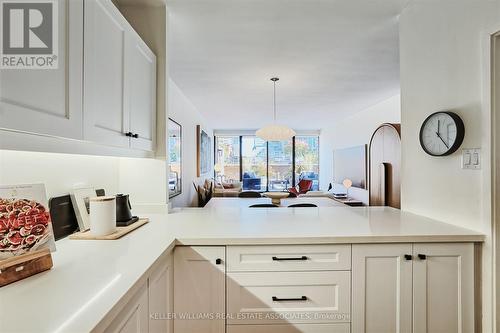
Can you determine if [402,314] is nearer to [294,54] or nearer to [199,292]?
[199,292]

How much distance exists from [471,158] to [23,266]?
2.07 m

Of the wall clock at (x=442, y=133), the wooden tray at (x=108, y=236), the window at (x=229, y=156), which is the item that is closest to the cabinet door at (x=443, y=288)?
the wall clock at (x=442, y=133)

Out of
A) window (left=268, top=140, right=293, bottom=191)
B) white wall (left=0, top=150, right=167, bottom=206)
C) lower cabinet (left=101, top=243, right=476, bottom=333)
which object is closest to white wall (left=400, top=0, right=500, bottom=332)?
lower cabinet (left=101, top=243, right=476, bottom=333)

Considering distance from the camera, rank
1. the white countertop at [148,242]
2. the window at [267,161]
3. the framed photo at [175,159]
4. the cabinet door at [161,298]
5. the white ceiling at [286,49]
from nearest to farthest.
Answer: the white countertop at [148,242] < the cabinet door at [161,298] < the white ceiling at [286,49] < the framed photo at [175,159] < the window at [267,161]

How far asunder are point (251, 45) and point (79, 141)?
1978mm

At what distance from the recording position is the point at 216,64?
3.06 m

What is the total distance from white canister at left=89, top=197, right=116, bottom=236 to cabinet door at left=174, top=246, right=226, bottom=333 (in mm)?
369

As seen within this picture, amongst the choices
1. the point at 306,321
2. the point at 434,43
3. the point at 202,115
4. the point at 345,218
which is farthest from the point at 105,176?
the point at 202,115

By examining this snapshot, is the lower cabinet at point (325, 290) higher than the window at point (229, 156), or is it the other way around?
the window at point (229, 156)

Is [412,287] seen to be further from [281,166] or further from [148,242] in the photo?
[281,166]

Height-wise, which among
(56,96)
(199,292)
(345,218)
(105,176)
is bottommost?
(199,292)

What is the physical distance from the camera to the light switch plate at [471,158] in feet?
4.60

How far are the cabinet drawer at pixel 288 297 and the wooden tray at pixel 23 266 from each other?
0.78 meters

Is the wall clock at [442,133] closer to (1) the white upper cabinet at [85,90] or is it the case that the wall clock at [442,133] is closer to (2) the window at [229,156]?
(1) the white upper cabinet at [85,90]
